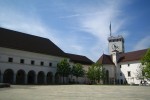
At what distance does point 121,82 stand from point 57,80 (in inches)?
996

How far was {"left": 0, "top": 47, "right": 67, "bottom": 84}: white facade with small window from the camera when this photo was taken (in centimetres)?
5116

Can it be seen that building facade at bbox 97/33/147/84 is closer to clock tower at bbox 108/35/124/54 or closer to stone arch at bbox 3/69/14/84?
clock tower at bbox 108/35/124/54

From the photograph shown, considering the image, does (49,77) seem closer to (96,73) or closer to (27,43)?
(27,43)

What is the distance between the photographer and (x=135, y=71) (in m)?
70.2

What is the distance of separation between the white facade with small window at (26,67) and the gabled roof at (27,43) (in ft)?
3.80

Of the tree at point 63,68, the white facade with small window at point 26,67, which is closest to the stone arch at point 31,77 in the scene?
the white facade with small window at point 26,67

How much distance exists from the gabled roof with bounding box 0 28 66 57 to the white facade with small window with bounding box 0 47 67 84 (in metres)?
1.16

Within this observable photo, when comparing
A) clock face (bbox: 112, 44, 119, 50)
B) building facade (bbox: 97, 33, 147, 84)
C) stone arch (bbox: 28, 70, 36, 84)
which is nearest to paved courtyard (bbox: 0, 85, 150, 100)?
stone arch (bbox: 28, 70, 36, 84)

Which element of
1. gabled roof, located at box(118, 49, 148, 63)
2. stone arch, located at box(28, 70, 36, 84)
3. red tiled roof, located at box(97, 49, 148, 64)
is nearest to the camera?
stone arch, located at box(28, 70, 36, 84)

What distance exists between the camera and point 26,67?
5538cm

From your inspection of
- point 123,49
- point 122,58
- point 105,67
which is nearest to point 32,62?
point 105,67

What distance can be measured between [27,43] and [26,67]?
269 inches

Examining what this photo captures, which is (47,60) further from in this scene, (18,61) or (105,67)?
(105,67)

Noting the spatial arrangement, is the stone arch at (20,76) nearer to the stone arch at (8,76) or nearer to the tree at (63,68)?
the stone arch at (8,76)
